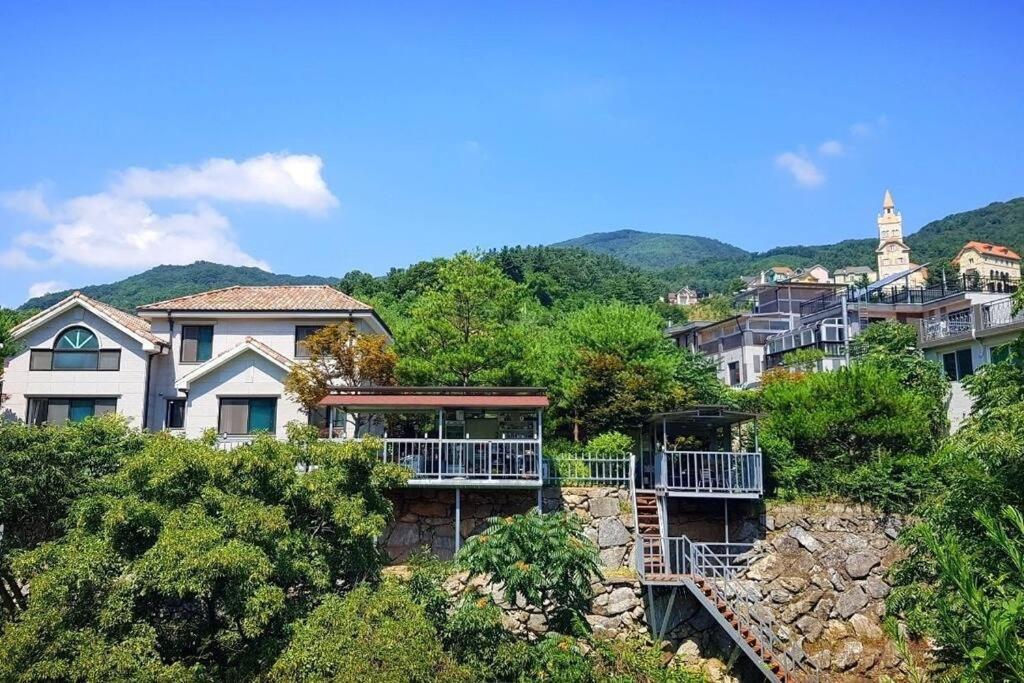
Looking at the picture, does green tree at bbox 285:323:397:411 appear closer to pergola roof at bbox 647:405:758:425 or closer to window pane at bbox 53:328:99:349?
window pane at bbox 53:328:99:349

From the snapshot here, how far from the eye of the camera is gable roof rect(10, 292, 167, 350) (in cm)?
2667

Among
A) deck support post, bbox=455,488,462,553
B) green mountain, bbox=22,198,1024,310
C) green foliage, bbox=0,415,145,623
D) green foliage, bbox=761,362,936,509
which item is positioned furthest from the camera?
green mountain, bbox=22,198,1024,310

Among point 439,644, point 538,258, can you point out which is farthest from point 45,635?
point 538,258

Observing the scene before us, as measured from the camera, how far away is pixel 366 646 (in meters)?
12.9

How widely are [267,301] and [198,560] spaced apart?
679 inches

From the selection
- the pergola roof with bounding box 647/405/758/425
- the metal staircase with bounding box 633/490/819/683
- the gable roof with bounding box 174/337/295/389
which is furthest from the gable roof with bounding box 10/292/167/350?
the metal staircase with bounding box 633/490/819/683

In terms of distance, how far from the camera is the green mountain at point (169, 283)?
275 ft

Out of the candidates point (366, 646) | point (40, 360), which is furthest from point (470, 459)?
point (40, 360)

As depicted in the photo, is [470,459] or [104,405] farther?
[104,405]

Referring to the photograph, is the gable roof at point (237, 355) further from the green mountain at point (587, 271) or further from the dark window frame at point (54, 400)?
the green mountain at point (587, 271)

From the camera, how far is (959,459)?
15016mm

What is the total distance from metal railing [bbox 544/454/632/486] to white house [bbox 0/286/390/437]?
8850mm

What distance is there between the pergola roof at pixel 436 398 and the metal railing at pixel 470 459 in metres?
0.90

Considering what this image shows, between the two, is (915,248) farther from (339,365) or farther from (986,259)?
(339,365)
